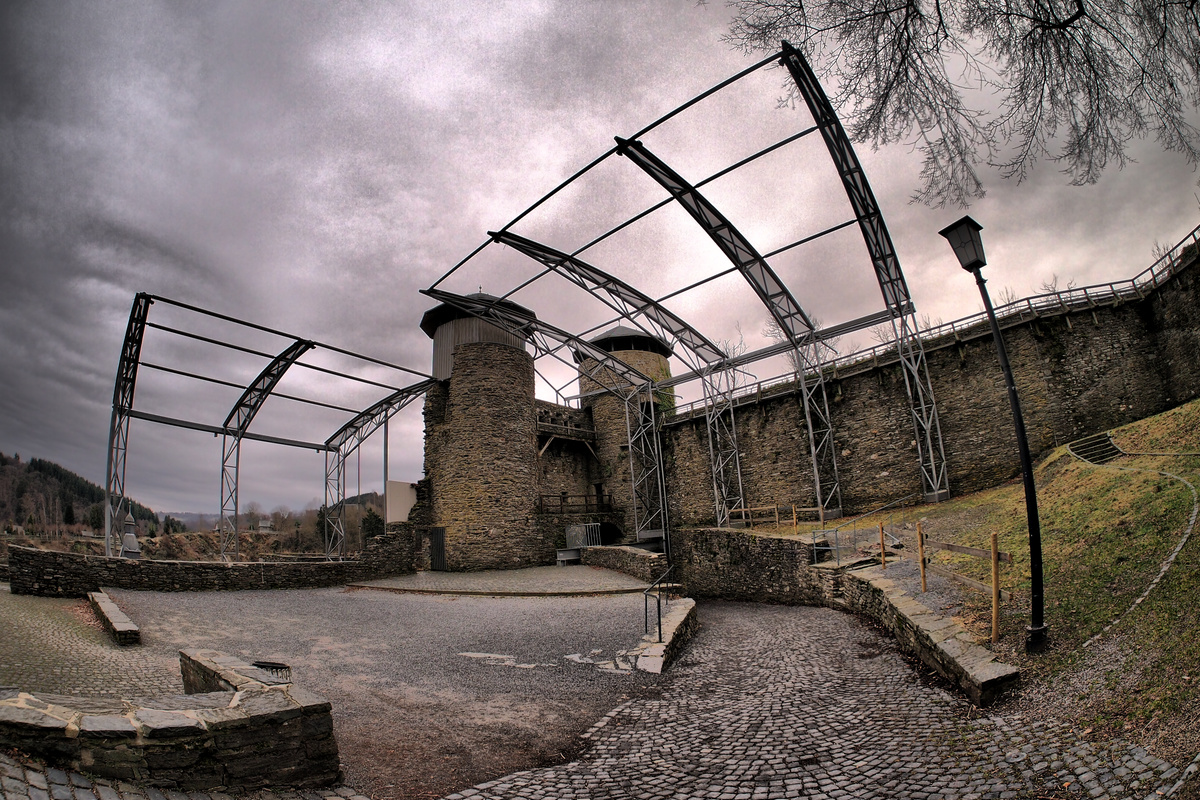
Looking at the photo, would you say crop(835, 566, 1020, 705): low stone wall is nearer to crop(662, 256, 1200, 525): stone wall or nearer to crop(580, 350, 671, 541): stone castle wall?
crop(662, 256, 1200, 525): stone wall

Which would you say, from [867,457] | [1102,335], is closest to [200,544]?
[867,457]

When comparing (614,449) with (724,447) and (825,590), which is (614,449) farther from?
(825,590)

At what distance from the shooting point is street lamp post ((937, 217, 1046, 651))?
15.6 feet

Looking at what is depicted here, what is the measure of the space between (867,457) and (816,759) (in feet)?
49.5

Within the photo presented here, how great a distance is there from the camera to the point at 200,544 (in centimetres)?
4344

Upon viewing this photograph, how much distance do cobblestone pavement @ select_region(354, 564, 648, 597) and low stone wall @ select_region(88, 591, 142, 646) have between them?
20.8 ft

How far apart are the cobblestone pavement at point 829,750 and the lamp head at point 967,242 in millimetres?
4135

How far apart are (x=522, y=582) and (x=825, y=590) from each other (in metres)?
8.04

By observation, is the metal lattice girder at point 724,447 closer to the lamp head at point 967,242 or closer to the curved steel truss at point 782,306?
the curved steel truss at point 782,306

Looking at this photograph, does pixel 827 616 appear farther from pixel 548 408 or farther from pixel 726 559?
pixel 548 408

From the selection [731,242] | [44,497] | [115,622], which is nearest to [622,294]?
[731,242]

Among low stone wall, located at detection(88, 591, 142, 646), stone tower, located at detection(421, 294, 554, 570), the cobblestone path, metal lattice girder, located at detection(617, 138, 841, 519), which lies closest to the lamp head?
metal lattice girder, located at detection(617, 138, 841, 519)

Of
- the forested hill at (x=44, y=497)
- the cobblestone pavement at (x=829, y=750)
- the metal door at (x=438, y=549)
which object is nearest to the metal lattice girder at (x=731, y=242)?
the cobblestone pavement at (x=829, y=750)

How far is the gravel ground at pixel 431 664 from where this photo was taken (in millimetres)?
4301
